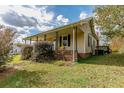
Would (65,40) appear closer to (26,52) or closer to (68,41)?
(68,41)

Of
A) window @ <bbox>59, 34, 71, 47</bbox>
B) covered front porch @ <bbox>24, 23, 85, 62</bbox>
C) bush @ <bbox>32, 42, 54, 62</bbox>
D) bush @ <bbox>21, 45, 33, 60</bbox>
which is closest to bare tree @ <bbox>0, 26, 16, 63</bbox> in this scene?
bush @ <bbox>32, 42, 54, 62</bbox>

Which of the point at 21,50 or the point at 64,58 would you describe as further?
the point at 21,50

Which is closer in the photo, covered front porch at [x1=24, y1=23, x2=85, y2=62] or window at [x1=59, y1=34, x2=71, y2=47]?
covered front porch at [x1=24, y1=23, x2=85, y2=62]

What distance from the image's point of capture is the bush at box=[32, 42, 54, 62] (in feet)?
59.8

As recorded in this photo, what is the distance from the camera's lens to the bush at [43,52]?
59.8 feet

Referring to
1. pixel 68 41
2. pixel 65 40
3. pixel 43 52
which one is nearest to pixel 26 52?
pixel 43 52

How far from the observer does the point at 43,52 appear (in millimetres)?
18203

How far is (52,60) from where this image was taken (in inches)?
714

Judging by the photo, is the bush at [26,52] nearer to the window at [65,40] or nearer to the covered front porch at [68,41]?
the covered front porch at [68,41]

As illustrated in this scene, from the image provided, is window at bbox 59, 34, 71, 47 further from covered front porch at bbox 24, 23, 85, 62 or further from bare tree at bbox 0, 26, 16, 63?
bare tree at bbox 0, 26, 16, 63

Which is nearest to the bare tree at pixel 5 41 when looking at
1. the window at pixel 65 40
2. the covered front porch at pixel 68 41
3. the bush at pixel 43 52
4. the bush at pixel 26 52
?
the bush at pixel 43 52
